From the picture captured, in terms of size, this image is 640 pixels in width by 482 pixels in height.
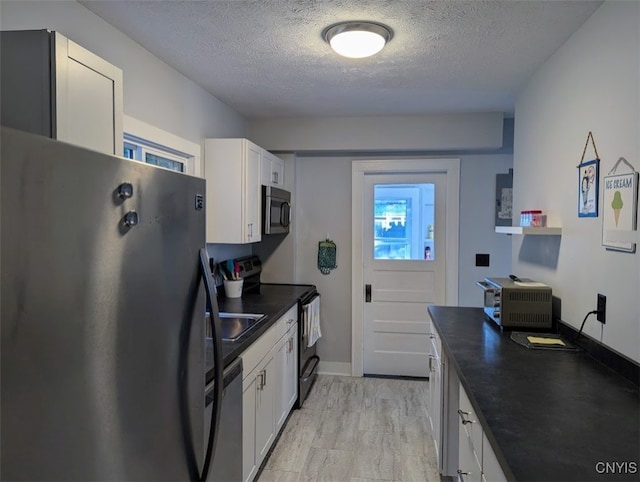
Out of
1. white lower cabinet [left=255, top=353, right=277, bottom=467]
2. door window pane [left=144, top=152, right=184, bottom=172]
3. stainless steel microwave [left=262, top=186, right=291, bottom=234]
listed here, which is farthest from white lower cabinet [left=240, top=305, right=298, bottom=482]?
door window pane [left=144, top=152, right=184, bottom=172]

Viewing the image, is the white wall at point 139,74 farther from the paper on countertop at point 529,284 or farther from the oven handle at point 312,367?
the paper on countertop at point 529,284

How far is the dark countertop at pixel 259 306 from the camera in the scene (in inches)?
74.2

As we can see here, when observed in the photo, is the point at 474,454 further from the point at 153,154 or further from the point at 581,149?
the point at 153,154

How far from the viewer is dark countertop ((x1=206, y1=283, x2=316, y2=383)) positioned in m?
1.89

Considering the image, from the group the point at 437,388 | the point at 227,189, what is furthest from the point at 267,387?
the point at 227,189

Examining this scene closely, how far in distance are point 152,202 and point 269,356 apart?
5.63 ft

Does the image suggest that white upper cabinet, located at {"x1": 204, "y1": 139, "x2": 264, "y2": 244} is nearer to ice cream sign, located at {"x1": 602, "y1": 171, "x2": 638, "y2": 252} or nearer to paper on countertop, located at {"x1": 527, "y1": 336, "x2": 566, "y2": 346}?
paper on countertop, located at {"x1": 527, "y1": 336, "x2": 566, "y2": 346}

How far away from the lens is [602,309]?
1.67 meters

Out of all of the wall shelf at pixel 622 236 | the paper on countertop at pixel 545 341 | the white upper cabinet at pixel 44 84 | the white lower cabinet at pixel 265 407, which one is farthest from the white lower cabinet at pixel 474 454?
the white upper cabinet at pixel 44 84

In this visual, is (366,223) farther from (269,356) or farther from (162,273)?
(162,273)

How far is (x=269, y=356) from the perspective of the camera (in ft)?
8.14

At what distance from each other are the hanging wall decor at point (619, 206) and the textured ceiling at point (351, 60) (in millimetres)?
761

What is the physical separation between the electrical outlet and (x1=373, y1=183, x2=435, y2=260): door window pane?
2.26 meters

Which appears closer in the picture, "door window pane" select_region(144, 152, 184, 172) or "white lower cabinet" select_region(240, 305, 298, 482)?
"white lower cabinet" select_region(240, 305, 298, 482)
